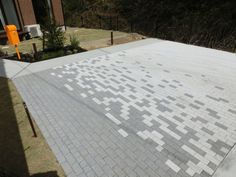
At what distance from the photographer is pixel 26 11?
12.9 metres

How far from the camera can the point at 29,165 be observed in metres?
3.13

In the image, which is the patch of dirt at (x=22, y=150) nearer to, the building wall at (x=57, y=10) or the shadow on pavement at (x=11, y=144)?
the shadow on pavement at (x=11, y=144)

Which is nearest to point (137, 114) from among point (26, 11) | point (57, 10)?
point (26, 11)

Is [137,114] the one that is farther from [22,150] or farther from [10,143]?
[10,143]

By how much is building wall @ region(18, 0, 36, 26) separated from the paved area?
7.33 m

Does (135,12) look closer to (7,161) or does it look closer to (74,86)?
(74,86)

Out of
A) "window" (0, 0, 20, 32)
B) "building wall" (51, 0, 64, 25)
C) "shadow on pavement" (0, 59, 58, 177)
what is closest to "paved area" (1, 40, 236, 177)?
"shadow on pavement" (0, 59, 58, 177)

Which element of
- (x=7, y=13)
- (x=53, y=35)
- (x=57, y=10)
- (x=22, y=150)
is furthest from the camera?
(x=57, y=10)

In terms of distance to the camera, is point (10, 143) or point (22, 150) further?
point (10, 143)

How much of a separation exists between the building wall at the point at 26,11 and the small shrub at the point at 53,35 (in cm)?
486

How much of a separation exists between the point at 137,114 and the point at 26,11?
1246 cm

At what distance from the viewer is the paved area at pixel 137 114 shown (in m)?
3.15

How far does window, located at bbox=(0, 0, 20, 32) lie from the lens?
39.7 ft

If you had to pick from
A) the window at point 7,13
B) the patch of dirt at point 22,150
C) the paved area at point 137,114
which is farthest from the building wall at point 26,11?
the patch of dirt at point 22,150
